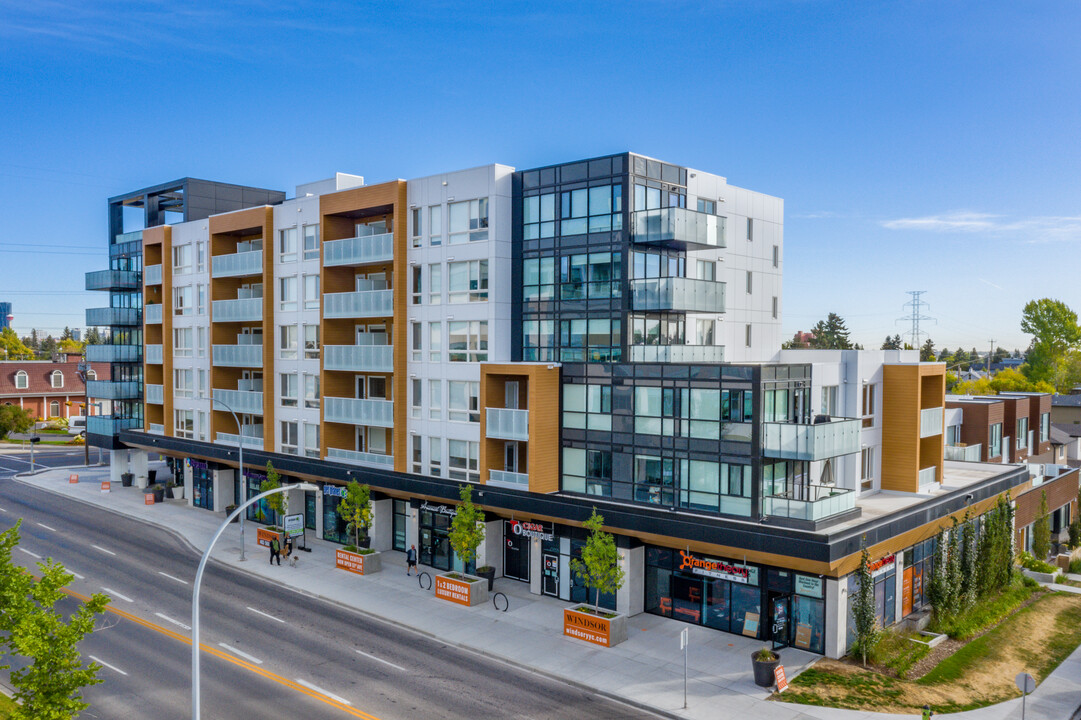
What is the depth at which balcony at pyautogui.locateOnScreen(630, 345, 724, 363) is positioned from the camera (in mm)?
30953

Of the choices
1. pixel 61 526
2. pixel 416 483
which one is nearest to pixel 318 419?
pixel 416 483

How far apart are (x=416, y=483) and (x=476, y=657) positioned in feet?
35.9

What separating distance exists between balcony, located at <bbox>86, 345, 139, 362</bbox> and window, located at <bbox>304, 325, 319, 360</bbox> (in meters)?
20.9

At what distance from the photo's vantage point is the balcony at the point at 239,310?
4353 centimetres

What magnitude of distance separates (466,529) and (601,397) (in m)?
7.57

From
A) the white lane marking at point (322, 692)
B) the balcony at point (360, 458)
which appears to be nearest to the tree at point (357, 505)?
the balcony at point (360, 458)

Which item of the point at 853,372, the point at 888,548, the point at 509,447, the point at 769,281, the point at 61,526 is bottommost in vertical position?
the point at 61,526

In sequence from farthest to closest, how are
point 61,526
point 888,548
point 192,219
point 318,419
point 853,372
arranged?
point 192,219, point 61,526, point 318,419, point 853,372, point 888,548

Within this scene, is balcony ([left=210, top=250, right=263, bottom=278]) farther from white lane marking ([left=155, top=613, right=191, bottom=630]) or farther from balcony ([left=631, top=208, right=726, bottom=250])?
balcony ([left=631, top=208, right=726, bottom=250])

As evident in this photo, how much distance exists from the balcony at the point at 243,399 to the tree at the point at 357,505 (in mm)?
9885

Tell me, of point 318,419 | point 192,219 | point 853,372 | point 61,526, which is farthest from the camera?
point 192,219

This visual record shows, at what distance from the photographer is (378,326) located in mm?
39719

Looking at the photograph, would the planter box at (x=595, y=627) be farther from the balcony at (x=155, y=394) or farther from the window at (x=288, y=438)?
the balcony at (x=155, y=394)

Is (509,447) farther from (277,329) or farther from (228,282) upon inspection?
(228,282)
